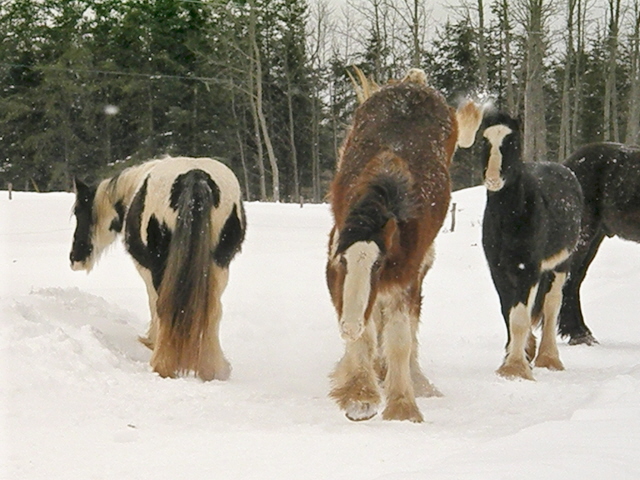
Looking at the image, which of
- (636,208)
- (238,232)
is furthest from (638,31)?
(238,232)

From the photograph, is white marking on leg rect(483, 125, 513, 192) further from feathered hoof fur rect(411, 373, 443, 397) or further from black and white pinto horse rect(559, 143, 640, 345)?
black and white pinto horse rect(559, 143, 640, 345)

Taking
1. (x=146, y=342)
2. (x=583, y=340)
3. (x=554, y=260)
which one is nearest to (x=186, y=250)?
(x=146, y=342)

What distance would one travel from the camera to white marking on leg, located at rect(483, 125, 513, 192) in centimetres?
630

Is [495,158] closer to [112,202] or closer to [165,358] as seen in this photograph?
[165,358]

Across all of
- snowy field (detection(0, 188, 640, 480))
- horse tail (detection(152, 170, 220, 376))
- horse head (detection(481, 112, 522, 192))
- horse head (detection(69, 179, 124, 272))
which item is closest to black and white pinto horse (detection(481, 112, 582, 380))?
horse head (detection(481, 112, 522, 192))

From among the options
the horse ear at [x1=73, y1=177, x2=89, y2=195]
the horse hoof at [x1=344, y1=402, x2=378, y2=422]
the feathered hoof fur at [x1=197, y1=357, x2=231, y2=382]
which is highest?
the horse ear at [x1=73, y1=177, x2=89, y2=195]

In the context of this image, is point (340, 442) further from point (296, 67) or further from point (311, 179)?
point (311, 179)

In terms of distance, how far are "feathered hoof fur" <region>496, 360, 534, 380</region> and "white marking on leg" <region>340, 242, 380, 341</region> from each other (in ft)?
7.92

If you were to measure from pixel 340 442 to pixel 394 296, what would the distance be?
4.26ft

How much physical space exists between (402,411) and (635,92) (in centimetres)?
2514

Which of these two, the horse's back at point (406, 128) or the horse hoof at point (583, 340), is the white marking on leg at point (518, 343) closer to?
the horse's back at point (406, 128)

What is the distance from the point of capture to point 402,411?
4.57 meters

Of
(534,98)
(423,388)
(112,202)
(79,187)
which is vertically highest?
(534,98)

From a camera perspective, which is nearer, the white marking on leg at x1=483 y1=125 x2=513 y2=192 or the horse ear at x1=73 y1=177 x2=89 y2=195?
the white marking on leg at x1=483 y1=125 x2=513 y2=192
